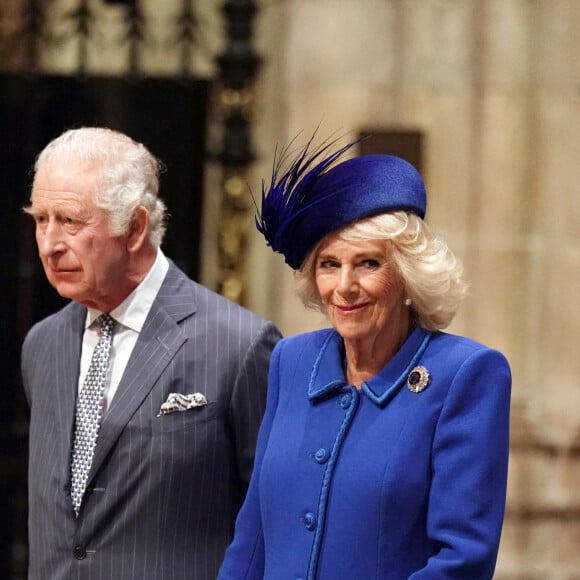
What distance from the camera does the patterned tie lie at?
3064 mm

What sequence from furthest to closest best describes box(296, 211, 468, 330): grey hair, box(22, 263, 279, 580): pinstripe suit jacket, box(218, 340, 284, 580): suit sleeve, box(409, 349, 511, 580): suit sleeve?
box(22, 263, 279, 580): pinstripe suit jacket → box(218, 340, 284, 580): suit sleeve → box(296, 211, 468, 330): grey hair → box(409, 349, 511, 580): suit sleeve

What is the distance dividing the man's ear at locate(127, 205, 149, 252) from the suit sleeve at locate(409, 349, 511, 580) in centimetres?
108

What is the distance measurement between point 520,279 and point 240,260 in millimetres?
1116

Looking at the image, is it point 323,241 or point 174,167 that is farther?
point 174,167

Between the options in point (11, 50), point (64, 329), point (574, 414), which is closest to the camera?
point (64, 329)

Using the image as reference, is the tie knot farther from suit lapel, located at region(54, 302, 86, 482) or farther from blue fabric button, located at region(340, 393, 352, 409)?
blue fabric button, located at region(340, 393, 352, 409)

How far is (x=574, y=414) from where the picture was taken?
5.04m

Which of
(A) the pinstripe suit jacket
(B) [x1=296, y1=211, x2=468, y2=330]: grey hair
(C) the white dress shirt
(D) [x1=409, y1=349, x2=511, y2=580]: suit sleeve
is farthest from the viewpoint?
(C) the white dress shirt

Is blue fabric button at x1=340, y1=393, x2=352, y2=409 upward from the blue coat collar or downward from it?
downward

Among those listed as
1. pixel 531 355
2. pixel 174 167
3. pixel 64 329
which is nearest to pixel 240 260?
pixel 174 167

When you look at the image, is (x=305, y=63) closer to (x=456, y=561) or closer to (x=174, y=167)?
(x=174, y=167)

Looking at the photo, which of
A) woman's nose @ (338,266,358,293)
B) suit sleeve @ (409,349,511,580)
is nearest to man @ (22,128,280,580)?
woman's nose @ (338,266,358,293)

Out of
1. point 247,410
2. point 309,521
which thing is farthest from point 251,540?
point 247,410

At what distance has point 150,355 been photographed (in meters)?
3.11
